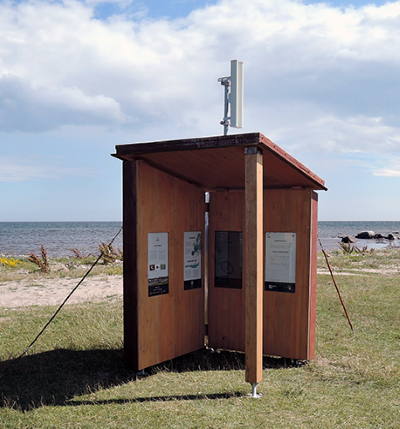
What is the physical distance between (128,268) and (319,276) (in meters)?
10.6

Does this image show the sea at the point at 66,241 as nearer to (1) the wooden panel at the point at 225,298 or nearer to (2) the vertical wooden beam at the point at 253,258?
(1) the wooden panel at the point at 225,298

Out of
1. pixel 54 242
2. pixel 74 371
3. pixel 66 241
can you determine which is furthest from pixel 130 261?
pixel 66 241

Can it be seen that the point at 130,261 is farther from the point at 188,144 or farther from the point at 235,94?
the point at 235,94

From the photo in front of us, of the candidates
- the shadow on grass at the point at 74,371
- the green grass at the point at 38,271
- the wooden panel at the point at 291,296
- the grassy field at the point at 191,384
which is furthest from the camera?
the green grass at the point at 38,271

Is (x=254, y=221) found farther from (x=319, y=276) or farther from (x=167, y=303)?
(x=319, y=276)

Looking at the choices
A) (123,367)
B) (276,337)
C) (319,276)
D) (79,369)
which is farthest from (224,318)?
(319,276)

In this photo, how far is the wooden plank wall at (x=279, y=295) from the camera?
20.5ft

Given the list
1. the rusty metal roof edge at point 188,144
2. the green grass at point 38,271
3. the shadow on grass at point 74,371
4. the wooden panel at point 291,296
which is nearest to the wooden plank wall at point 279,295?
the wooden panel at point 291,296

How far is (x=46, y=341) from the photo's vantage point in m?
7.16

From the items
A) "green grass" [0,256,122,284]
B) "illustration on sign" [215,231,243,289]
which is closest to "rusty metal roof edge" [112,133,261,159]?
"illustration on sign" [215,231,243,289]

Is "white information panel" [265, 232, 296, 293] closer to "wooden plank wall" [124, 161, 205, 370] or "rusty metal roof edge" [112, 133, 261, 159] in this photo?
"wooden plank wall" [124, 161, 205, 370]

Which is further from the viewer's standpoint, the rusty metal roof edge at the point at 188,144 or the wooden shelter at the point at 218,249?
the wooden shelter at the point at 218,249

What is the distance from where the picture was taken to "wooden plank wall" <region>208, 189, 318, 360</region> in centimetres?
625

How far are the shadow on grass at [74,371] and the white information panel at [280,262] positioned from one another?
1147mm
